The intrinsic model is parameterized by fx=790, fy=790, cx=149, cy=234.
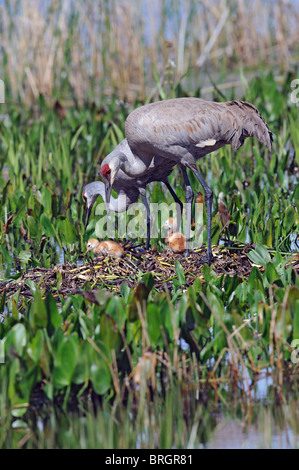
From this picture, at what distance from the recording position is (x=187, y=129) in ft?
19.6

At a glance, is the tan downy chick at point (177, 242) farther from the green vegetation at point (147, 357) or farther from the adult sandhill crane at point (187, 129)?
the green vegetation at point (147, 357)

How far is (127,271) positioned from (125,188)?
1172 mm

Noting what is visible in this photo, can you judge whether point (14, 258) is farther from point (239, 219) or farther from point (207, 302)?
point (207, 302)

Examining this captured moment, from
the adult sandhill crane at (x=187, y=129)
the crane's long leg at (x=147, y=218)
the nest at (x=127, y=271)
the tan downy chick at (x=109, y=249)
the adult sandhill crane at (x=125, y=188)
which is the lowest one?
the nest at (x=127, y=271)

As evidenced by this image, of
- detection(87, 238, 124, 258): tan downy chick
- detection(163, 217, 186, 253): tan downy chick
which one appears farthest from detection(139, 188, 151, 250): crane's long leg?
detection(87, 238, 124, 258): tan downy chick

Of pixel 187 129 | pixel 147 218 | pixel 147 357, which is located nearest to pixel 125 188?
pixel 147 218

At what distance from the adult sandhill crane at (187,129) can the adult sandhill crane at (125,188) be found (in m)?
0.18

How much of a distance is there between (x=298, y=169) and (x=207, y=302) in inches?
178

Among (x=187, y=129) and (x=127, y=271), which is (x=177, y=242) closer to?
(x=127, y=271)

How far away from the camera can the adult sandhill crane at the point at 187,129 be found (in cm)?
594

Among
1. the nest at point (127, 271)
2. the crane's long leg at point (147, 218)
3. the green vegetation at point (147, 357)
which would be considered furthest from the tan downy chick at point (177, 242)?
the green vegetation at point (147, 357)

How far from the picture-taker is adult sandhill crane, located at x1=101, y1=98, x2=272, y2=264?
594 cm

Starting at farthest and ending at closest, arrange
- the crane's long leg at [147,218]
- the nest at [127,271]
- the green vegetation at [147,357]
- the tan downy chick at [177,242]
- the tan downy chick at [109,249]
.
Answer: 1. the crane's long leg at [147,218]
2. the tan downy chick at [177,242]
3. the tan downy chick at [109,249]
4. the nest at [127,271]
5. the green vegetation at [147,357]

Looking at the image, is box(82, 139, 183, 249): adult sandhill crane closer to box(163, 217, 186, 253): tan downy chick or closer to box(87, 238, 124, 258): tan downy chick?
box(163, 217, 186, 253): tan downy chick
